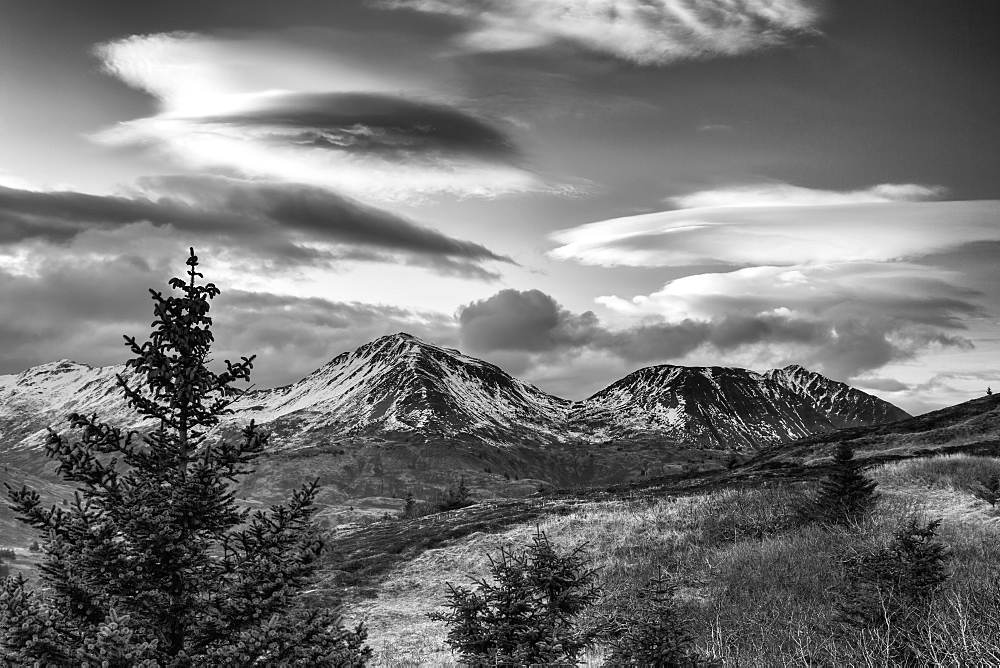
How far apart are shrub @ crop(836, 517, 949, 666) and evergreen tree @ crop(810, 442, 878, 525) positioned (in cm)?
1273

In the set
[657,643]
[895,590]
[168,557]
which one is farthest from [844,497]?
[168,557]

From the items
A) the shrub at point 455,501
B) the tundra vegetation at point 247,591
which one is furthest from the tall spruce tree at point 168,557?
the shrub at point 455,501

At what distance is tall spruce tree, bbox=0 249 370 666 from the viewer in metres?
6.61

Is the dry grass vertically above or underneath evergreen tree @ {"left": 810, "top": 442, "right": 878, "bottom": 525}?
underneath

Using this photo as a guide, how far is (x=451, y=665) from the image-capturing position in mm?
16406

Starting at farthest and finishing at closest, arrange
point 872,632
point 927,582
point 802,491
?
point 802,491 < point 927,582 < point 872,632

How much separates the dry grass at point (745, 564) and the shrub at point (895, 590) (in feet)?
1.08

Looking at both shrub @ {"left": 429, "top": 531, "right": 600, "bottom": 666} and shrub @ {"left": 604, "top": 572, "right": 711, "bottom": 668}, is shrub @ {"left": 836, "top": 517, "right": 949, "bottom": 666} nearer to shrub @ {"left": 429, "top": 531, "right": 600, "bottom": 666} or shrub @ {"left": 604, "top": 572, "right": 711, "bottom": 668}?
shrub @ {"left": 604, "top": 572, "right": 711, "bottom": 668}

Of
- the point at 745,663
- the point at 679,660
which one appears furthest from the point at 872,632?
the point at 679,660

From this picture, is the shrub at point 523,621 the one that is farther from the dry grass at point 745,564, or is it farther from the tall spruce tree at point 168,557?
the tall spruce tree at point 168,557

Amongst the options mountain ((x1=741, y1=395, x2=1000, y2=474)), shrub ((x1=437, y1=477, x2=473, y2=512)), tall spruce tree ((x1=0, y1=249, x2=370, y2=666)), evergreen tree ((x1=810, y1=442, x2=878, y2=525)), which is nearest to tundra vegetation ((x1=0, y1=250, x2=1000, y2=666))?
tall spruce tree ((x1=0, y1=249, x2=370, y2=666))

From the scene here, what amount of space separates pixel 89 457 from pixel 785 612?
47.8ft

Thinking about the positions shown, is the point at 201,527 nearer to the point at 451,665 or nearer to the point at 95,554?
the point at 95,554

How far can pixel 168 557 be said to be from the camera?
23.9ft
